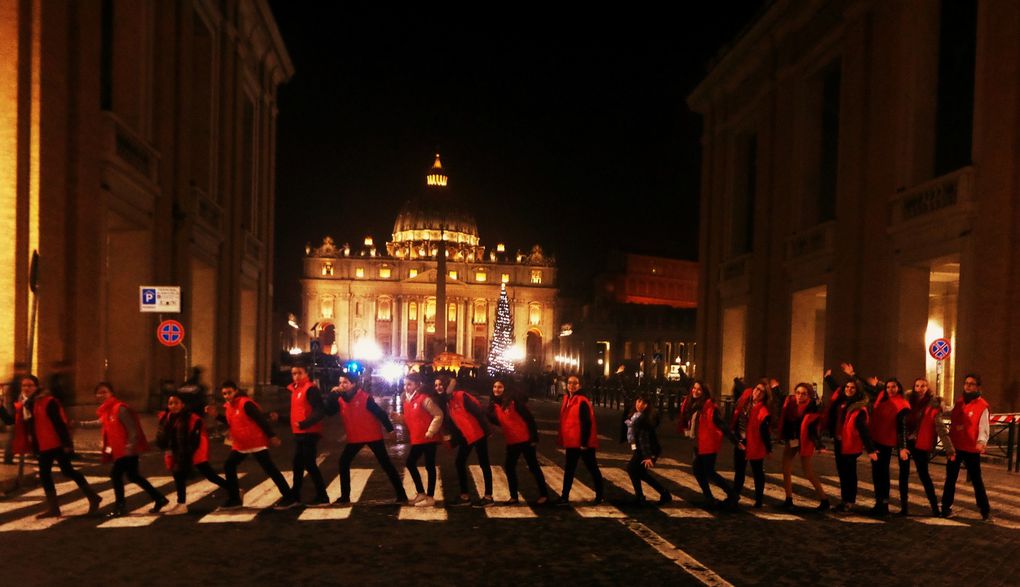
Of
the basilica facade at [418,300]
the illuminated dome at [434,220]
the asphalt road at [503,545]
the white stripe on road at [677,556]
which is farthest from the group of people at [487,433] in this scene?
the illuminated dome at [434,220]

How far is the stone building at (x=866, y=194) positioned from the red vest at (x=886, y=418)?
8724 millimetres

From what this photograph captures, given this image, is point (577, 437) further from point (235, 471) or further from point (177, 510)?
point (177, 510)

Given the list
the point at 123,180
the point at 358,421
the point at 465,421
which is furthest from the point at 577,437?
the point at 123,180

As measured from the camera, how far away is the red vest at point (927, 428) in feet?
36.4

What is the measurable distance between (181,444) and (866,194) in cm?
2031

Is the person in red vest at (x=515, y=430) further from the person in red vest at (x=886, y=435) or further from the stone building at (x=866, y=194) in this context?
the stone building at (x=866, y=194)

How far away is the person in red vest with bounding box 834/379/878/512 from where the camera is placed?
10930 mm

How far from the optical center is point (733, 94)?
1483 inches

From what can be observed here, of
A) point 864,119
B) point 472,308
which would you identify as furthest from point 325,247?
point 864,119

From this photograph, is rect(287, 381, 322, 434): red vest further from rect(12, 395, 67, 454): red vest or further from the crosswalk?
rect(12, 395, 67, 454): red vest

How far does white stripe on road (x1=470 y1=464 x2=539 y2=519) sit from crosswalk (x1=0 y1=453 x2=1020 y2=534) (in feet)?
0.04

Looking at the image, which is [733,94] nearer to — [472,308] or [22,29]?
[22,29]

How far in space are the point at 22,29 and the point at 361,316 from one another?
117957 mm

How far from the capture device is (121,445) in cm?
1048
